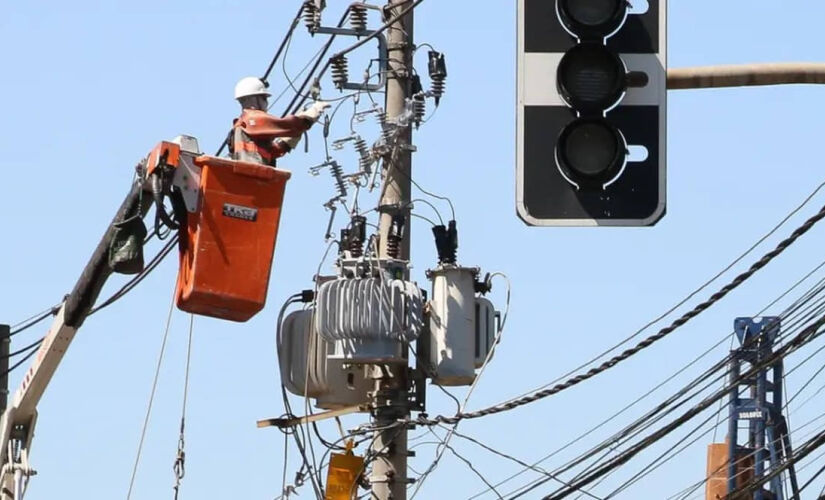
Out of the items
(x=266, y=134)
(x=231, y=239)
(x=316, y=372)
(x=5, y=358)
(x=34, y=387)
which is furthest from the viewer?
(x=5, y=358)

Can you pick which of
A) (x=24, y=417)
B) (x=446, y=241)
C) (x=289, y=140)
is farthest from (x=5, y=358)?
(x=289, y=140)

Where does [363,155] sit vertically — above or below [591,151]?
above

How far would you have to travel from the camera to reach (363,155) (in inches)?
709

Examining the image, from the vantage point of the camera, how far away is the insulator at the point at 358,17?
17875mm

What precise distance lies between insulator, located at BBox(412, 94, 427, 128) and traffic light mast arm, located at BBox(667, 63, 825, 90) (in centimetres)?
941

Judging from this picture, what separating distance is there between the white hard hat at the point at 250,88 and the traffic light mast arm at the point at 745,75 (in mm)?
5994

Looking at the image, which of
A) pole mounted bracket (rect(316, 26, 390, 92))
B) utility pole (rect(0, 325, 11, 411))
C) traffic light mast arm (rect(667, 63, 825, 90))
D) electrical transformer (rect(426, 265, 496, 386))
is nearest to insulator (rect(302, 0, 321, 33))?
pole mounted bracket (rect(316, 26, 390, 92))

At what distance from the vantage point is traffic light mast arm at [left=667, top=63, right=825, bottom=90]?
27.7 feet

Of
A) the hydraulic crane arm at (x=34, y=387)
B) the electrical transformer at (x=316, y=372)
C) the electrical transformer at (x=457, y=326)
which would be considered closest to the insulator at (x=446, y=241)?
the electrical transformer at (x=457, y=326)

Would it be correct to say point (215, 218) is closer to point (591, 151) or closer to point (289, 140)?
point (289, 140)

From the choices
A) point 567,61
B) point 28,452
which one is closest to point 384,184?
point 28,452

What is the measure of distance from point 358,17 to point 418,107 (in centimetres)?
91

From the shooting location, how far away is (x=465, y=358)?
17.8 m

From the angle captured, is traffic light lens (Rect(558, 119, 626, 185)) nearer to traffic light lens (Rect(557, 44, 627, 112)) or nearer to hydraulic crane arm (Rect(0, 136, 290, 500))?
traffic light lens (Rect(557, 44, 627, 112))
